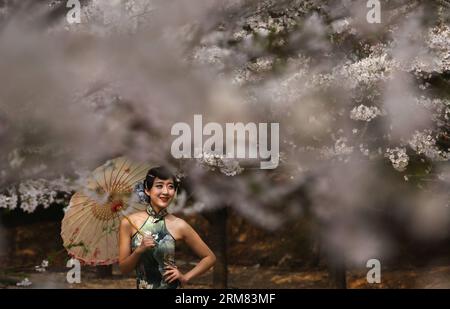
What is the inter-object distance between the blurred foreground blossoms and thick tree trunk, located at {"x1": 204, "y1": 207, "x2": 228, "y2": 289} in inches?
3.4

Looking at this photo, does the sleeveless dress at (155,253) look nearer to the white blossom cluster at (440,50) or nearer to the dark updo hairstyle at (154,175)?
the dark updo hairstyle at (154,175)

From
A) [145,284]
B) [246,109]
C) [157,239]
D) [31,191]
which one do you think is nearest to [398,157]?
[246,109]

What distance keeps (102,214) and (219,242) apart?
4.66 ft

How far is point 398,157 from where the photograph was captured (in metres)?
4.61

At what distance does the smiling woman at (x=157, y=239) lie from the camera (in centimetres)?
345

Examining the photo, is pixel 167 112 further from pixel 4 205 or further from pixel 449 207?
pixel 449 207

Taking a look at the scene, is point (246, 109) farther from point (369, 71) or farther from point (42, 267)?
point (42, 267)

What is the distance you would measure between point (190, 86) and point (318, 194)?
1268mm

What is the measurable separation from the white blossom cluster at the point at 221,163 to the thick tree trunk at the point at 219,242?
335 millimetres

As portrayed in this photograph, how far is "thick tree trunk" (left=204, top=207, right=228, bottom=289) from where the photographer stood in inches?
188

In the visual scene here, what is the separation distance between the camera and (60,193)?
4.66 metres

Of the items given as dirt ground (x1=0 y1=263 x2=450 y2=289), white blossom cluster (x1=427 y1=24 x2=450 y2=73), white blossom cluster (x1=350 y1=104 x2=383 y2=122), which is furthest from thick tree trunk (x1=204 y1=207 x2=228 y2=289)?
white blossom cluster (x1=427 y1=24 x2=450 y2=73)

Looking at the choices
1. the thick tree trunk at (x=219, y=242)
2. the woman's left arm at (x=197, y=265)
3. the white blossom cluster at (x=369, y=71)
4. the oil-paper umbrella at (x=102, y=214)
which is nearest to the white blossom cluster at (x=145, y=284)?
the woman's left arm at (x=197, y=265)
